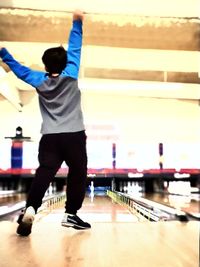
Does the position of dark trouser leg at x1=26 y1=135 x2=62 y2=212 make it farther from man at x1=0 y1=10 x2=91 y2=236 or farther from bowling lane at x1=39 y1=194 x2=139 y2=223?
bowling lane at x1=39 y1=194 x2=139 y2=223

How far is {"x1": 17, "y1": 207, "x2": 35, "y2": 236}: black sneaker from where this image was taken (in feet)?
3.47

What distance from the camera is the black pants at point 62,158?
0.98 meters

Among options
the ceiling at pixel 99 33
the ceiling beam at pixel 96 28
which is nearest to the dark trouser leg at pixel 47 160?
the ceiling at pixel 99 33

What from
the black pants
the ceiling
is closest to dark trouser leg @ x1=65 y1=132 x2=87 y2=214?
the black pants

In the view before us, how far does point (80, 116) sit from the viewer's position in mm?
1008

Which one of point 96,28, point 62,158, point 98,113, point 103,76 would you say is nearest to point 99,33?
point 96,28

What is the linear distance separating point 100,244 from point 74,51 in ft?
1.73

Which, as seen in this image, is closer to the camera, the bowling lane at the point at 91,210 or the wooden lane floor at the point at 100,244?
the wooden lane floor at the point at 100,244

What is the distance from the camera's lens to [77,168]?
39.4 inches

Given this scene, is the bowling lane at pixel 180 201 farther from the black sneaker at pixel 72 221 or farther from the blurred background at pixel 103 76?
the black sneaker at pixel 72 221

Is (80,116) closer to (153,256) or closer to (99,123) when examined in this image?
(99,123)

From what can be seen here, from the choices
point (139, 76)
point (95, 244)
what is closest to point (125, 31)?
point (139, 76)

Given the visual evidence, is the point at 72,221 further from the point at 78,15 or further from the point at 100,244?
the point at 78,15

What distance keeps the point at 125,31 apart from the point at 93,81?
0.57 ft
